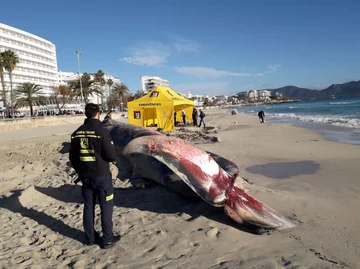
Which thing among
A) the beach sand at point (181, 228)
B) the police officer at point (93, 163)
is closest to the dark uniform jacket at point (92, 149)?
the police officer at point (93, 163)

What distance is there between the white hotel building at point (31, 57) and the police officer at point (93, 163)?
73.3 metres

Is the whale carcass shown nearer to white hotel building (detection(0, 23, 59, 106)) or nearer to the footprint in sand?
the footprint in sand

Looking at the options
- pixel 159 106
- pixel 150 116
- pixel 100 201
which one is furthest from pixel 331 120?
pixel 100 201

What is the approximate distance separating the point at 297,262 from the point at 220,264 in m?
0.75

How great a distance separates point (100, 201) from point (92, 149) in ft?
2.12

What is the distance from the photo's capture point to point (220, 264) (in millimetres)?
2789

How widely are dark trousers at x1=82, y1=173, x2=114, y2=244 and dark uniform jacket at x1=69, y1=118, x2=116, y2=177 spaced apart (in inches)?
3.8

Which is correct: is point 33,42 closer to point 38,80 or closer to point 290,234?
point 38,80

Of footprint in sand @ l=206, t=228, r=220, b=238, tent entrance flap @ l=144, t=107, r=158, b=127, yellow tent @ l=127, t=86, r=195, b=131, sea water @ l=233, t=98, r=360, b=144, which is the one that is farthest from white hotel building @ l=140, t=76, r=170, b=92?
footprint in sand @ l=206, t=228, r=220, b=238

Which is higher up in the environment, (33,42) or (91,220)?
(33,42)

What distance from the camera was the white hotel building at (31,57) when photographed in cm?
7031

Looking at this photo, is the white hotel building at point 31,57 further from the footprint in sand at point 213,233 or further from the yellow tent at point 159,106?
the footprint in sand at point 213,233

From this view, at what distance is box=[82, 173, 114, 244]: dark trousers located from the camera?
3.28 metres

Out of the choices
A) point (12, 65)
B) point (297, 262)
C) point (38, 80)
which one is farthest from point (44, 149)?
point (38, 80)
